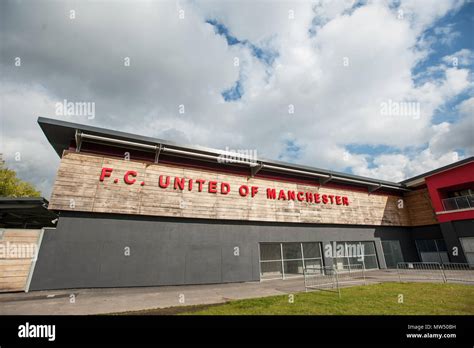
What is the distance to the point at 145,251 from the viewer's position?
12609 millimetres

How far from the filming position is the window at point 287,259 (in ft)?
52.5

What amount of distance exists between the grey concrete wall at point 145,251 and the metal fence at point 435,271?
8.92 meters

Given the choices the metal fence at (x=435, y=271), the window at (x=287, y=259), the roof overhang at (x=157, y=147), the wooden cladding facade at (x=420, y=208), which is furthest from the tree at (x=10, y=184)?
the wooden cladding facade at (x=420, y=208)

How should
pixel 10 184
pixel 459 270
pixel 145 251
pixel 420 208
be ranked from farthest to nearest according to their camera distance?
pixel 10 184
pixel 420 208
pixel 459 270
pixel 145 251

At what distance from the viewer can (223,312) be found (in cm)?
694

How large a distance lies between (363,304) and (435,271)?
1474 centimetres

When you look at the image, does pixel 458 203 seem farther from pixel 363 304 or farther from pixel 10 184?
pixel 10 184

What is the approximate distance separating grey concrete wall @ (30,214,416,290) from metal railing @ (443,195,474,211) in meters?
15.6

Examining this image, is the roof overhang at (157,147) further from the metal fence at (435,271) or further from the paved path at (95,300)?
the metal fence at (435,271)

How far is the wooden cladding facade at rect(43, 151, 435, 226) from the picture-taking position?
1204cm

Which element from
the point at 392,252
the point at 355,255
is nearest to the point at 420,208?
the point at 392,252

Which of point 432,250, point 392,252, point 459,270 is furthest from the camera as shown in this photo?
point 392,252

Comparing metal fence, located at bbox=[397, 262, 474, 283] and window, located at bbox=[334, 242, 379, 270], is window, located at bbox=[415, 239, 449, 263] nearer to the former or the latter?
metal fence, located at bbox=[397, 262, 474, 283]

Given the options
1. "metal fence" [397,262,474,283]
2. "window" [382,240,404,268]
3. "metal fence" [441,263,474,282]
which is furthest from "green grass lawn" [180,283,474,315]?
"window" [382,240,404,268]
